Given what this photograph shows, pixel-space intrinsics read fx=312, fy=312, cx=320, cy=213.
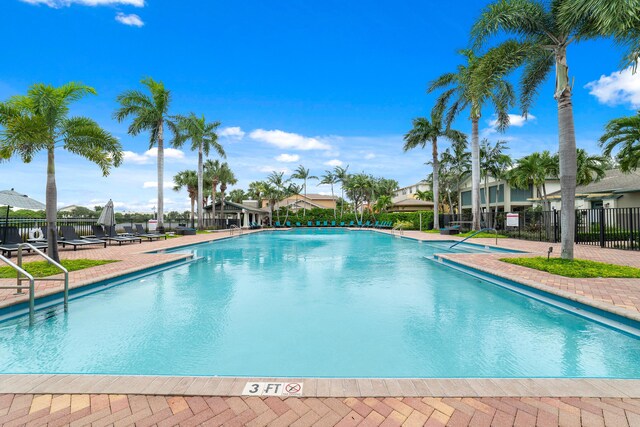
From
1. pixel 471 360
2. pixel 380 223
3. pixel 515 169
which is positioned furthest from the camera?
pixel 380 223

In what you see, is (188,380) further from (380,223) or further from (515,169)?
(380,223)

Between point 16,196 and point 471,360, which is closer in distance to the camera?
point 471,360

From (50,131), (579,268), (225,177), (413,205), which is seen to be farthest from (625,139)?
(225,177)

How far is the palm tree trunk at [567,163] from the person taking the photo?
26.8ft

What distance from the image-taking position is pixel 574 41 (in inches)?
339

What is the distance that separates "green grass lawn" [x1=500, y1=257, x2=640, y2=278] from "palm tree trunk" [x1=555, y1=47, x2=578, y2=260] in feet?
1.52

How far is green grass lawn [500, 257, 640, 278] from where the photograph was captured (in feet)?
22.0

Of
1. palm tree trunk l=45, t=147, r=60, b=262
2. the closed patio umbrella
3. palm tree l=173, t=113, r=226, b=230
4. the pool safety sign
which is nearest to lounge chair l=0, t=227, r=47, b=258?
palm tree trunk l=45, t=147, r=60, b=262

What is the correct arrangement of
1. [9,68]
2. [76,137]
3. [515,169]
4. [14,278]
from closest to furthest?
1. [14,278]
2. [76,137]
3. [9,68]
4. [515,169]

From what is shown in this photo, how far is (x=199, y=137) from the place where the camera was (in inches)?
1071

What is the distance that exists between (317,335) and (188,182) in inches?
1540

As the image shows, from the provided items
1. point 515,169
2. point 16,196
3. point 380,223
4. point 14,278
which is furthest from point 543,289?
point 380,223

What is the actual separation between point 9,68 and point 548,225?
1076 inches

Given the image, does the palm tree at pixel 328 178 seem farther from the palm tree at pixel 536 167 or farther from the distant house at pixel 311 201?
the palm tree at pixel 536 167
